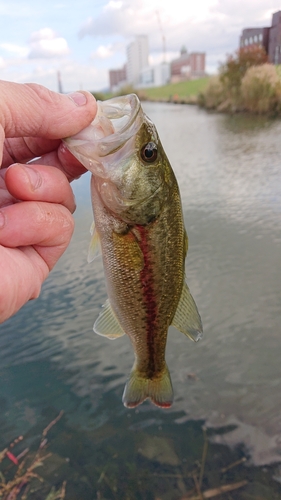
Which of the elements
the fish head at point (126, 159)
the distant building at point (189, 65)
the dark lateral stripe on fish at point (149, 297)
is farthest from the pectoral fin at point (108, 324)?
the distant building at point (189, 65)

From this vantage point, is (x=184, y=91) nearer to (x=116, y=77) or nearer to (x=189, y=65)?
(x=189, y=65)

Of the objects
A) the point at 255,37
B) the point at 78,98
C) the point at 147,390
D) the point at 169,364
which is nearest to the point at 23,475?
the point at 147,390

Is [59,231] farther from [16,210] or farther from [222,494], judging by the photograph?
[222,494]

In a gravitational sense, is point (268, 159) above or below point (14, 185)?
below

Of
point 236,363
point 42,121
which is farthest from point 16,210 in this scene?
point 236,363

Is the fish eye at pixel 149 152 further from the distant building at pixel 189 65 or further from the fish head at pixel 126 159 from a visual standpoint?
the distant building at pixel 189 65

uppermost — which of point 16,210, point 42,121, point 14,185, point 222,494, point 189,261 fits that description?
point 42,121

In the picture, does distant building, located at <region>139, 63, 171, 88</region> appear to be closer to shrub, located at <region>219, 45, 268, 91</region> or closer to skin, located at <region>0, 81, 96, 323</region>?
shrub, located at <region>219, 45, 268, 91</region>
